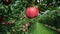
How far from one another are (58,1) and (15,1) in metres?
0.24

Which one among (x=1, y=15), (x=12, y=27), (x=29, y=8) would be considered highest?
(x=29, y=8)

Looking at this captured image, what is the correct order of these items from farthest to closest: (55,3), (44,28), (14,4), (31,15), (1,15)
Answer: (1,15) < (14,4) < (55,3) < (31,15) < (44,28)

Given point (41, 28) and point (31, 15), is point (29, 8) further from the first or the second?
point (41, 28)

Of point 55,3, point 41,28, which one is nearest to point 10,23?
point 55,3

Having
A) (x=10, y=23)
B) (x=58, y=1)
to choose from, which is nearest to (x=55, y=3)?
(x=58, y=1)

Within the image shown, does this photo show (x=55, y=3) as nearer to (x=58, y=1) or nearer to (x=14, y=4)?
(x=58, y=1)

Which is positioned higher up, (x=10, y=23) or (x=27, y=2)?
(x=27, y=2)

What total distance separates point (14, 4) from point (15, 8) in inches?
1.2

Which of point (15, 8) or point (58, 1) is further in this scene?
point (15, 8)

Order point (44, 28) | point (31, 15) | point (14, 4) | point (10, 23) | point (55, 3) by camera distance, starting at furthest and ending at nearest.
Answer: point (10, 23), point (14, 4), point (55, 3), point (31, 15), point (44, 28)

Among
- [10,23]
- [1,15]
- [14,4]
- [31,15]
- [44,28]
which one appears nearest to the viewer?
[44,28]

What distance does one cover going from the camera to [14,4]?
726 millimetres

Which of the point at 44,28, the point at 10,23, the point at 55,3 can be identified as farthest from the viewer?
the point at 10,23

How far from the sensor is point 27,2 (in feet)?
1.70
